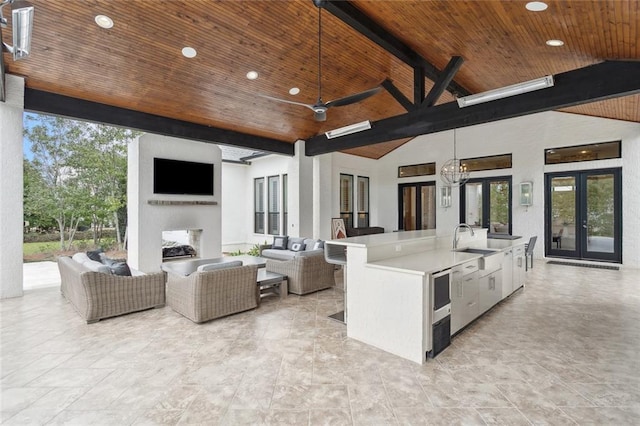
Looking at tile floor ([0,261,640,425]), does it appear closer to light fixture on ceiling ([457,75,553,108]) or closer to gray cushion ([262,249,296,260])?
gray cushion ([262,249,296,260])

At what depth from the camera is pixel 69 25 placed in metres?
3.66

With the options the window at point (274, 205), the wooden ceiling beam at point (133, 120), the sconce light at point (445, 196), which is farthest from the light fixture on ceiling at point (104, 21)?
the sconce light at point (445, 196)

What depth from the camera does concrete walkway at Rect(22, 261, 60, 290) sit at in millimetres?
5566

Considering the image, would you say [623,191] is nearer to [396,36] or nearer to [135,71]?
[396,36]

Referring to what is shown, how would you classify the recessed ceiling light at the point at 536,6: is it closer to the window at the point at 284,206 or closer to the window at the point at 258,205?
the window at the point at 284,206

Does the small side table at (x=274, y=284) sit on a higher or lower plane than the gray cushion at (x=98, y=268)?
lower

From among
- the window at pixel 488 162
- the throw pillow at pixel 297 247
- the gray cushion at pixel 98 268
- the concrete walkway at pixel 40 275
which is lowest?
the concrete walkway at pixel 40 275

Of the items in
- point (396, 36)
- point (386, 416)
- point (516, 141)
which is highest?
point (396, 36)

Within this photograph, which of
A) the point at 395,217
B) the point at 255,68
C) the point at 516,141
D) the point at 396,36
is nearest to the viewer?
the point at 396,36

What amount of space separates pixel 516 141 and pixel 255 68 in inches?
296

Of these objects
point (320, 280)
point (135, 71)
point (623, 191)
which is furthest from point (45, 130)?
point (623, 191)

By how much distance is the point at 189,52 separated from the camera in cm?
441

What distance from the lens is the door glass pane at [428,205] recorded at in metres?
10.4

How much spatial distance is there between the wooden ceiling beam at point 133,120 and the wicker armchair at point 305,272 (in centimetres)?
331
